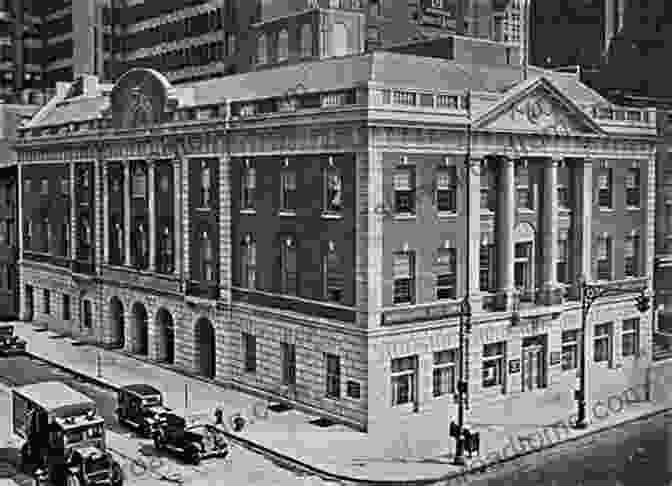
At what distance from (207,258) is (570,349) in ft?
66.9

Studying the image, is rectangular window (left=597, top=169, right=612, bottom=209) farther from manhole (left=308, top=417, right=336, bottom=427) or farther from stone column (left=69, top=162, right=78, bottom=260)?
stone column (left=69, top=162, right=78, bottom=260)

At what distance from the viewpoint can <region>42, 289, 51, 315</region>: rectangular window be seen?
227ft

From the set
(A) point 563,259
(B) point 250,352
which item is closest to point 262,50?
(B) point 250,352

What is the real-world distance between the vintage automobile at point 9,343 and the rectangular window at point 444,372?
Answer: 97.2 ft

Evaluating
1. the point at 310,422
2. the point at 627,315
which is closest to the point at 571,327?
the point at 627,315

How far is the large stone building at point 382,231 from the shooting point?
4056 centimetres

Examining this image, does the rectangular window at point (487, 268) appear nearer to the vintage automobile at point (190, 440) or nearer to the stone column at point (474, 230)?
the stone column at point (474, 230)

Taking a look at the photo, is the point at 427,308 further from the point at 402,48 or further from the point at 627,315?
the point at 402,48

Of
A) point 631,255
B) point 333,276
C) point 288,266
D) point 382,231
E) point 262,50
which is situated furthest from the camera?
point 262,50

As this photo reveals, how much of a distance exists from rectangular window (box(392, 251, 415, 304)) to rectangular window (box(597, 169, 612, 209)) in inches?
554

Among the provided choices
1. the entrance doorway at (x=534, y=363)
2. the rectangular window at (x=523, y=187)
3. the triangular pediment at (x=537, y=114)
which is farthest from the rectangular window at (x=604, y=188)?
the entrance doorway at (x=534, y=363)

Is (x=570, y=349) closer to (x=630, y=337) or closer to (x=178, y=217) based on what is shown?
(x=630, y=337)

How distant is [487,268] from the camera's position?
4475cm

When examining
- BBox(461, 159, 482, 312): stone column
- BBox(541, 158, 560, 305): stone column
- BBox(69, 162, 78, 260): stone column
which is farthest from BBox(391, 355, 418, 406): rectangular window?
BBox(69, 162, 78, 260): stone column
